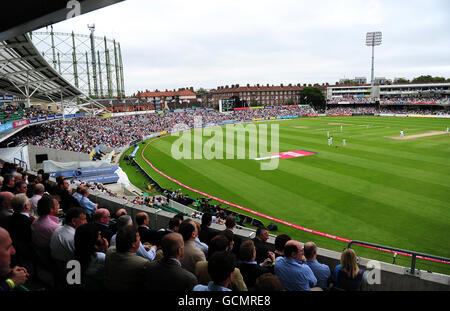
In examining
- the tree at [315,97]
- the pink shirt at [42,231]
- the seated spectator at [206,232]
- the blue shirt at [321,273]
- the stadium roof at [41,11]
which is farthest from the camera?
the tree at [315,97]

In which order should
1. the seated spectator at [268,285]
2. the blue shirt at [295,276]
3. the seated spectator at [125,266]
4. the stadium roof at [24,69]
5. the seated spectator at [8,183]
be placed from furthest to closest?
1. the stadium roof at [24,69]
2. the seated spectator at [8,183]
3. the blue shirt at [295,276]
4. the seated spectator at [125,266]
5. the seated spectator at [268,285]

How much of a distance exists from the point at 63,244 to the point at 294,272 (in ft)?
10.7

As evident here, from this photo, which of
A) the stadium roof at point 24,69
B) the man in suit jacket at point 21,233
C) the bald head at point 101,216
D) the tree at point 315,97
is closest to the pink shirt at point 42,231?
the man in suit jacket at point 21,233

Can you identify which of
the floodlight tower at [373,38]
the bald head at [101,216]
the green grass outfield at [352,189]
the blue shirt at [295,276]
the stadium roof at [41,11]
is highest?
the floodlight tower at [373,38]

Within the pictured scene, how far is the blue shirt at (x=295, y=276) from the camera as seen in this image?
397cm

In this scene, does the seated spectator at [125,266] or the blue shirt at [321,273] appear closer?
the seated spectator at [125,266]

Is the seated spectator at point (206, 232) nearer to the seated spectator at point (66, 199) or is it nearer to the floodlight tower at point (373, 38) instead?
the seated spectator at point (66, 199)

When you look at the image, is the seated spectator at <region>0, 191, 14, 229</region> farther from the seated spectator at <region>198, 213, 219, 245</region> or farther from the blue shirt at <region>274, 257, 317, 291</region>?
the blue shirt at <region>274, 257, 317, 291</region>

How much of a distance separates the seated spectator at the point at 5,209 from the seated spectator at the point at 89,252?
207 centimetres

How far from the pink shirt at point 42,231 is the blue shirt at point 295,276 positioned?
11.3ft

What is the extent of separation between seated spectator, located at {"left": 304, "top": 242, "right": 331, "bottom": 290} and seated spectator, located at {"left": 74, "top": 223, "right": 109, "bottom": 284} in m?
2.87

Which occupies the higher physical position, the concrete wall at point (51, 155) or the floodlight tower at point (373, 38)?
the floodlight tower at point (373, 38)
